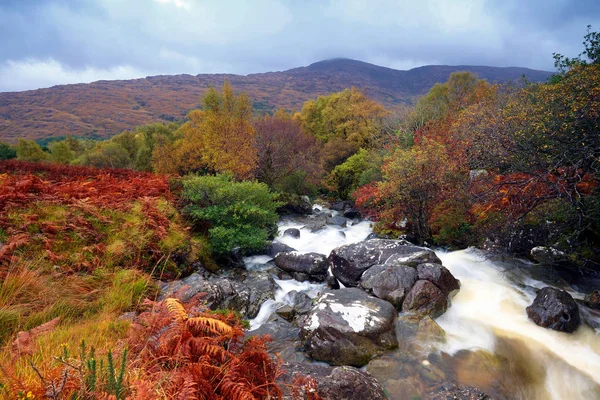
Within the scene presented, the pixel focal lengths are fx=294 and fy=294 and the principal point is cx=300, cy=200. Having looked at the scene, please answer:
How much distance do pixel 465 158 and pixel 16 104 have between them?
219 metres

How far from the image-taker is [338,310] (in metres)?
6.62

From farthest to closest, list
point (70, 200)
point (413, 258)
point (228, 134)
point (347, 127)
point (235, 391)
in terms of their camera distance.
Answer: point (347, 127)
point (228, 134)
point (413, 258)
point (70, 200)
point (235, 391)

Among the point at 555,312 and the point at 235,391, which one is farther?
the point at 555,312

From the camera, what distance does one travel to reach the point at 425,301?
24.5ft

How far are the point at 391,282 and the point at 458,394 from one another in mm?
3208

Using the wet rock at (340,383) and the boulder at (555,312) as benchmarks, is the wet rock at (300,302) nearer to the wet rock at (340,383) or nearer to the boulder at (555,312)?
the wet rock at (340,383)

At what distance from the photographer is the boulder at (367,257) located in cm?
898

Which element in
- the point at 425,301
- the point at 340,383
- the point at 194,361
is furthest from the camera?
the point at 425,301

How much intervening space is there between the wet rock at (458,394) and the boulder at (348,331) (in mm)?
1302

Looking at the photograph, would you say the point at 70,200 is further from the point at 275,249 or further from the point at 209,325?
the point at 209,325

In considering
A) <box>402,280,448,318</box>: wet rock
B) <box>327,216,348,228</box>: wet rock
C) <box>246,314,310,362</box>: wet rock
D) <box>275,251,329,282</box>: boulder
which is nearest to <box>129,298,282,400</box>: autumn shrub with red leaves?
<box>246,314,310,362</box>: wet rock

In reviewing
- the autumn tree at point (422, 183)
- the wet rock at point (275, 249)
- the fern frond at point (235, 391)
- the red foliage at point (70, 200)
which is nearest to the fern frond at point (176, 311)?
the fern frond at point (235, 391)

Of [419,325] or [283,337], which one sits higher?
[419,325]

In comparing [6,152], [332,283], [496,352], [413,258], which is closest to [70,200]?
[332,283]
